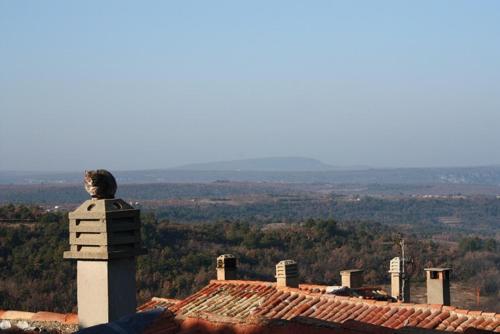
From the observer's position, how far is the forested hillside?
36.7 meters

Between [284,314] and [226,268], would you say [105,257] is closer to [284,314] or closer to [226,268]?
[284,314]

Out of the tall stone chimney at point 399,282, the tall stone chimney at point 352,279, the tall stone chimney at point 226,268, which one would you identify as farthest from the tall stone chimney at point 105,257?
the tall stone chimney at point 352,279

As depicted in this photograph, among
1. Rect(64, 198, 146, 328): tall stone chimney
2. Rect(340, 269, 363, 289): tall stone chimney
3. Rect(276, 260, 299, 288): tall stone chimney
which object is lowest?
Rect(340, 269, 363, 289): tall stone chimney

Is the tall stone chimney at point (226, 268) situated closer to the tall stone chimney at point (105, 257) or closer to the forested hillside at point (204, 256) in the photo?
the forested hillside at point (204, 256)

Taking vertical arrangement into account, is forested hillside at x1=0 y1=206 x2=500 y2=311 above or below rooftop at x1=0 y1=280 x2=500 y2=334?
below

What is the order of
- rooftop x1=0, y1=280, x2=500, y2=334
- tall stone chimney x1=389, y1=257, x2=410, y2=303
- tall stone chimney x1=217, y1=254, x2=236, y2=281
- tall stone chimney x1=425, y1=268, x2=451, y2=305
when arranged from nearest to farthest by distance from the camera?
rooftop x1=0, y1=280, x2=500, y2=334
tall stone chimney x1=425, y1=268, x2=451, y2=305
tall stone chimney x1=217, y1=254, x2=236, y2=281
tall stone chimney x1=389, y1=257, x2=410, y2=303

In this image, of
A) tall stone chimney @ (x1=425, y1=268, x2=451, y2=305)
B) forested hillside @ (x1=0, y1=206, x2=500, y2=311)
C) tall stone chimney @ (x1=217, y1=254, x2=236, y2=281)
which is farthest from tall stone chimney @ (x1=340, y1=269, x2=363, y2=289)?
forested hillside @ (x1=0, y1=206, x2=500, y2=311)

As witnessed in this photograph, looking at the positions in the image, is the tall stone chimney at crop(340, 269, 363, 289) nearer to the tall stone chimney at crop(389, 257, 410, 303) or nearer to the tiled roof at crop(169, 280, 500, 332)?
the tall stone chimney at crop(389, 257, 410, 303)

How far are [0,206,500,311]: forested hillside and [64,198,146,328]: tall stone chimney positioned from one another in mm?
21792

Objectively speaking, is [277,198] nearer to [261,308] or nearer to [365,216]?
[365,216]

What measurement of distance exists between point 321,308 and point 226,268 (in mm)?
4637

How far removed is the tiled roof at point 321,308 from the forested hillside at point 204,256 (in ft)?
39.4

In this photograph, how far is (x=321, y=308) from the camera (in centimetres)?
1670

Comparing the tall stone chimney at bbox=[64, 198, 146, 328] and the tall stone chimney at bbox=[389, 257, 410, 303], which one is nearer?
the tall stone chimney at bbox=[64, 198, 146, 328]
